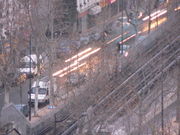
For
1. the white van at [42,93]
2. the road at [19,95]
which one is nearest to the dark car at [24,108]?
the road at [19,95]

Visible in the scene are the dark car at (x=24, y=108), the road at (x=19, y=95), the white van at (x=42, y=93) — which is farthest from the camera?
the white van at (x=42, y=93)

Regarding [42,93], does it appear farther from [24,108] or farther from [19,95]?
[24,108]

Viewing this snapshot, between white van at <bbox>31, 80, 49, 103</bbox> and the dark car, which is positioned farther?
white van at <bbox>31, 80, 49, 103</bbox>

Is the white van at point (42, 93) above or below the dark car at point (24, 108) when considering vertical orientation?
below

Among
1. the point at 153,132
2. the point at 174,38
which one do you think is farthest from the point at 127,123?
the point at 174,38

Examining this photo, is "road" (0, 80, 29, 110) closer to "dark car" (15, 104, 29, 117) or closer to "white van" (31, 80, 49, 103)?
"white van" (31, 80, 49, 103)

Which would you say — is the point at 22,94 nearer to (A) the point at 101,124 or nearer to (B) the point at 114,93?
(B) the point at 114,93

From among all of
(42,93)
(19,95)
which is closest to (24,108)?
(42,93)

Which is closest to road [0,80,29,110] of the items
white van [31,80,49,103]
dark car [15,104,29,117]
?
white van [31,80,49,103]

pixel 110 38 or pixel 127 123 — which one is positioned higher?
pixel 127 123

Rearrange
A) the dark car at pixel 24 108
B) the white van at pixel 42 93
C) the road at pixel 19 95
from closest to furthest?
the dark car at pixel 24 108 < the road at pixel 19 95 < the white van at pixel 42 93

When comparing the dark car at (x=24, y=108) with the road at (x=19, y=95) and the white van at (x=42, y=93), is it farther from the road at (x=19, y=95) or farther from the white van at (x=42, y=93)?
the white van at (x=42, y=93)
